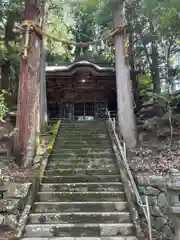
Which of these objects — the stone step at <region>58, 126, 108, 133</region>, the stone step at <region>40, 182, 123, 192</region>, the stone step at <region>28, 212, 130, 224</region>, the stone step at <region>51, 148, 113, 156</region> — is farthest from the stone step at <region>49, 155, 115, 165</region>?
the stone step at <region>58, 126, 108, 133</region>

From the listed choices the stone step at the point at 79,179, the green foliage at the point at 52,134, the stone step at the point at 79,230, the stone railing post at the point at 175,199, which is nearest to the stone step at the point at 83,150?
the green foliage at the point at 52,134

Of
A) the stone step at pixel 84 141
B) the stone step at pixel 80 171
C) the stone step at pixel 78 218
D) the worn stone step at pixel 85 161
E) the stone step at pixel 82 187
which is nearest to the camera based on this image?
the stone step at pixel 78 218

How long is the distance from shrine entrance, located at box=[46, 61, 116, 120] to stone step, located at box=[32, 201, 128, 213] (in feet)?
32.2

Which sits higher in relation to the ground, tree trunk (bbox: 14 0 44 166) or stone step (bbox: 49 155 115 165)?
tree trunk (bbox: 14 0 44 166)

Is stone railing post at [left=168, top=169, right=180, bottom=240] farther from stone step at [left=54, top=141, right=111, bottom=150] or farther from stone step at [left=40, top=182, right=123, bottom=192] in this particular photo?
Result: stone step at [left=54, top=141, right=111, bottom=150]

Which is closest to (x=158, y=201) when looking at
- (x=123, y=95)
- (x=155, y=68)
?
(x=123, y=95)

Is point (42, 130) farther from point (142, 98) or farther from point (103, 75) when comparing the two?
point (142, 98)

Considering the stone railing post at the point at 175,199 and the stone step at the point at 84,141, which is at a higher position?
the stone step at the point at 84,141

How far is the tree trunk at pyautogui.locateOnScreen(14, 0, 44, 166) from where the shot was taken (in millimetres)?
7426

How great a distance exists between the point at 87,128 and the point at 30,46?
13.5 ft

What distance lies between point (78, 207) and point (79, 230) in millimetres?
663

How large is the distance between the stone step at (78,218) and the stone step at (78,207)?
0.24 m

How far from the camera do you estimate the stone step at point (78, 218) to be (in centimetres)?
497

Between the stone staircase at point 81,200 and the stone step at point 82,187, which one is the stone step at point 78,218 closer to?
the stone staircase at point 81,200
